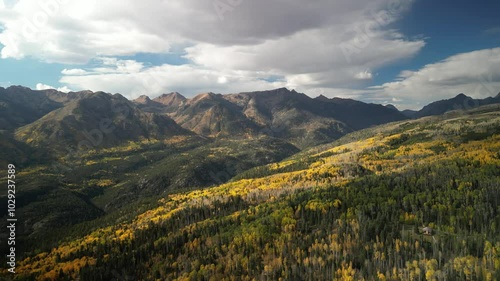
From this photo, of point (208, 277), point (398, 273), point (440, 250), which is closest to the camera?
point (398, 273)

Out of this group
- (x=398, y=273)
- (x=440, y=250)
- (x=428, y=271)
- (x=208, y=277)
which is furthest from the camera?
(x=208, y=277)

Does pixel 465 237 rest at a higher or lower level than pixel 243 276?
higher

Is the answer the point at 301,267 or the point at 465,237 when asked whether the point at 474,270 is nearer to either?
the point at 465,237

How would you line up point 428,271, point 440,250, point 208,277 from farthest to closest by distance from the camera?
point 208,277 < point 440,250 < point 428,271

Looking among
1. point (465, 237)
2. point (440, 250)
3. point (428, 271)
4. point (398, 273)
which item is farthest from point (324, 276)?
point (465, 237)

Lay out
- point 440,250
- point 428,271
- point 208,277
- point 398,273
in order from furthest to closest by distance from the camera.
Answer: point 208,277 → point 440,250 → point 398,273 → point 428,271

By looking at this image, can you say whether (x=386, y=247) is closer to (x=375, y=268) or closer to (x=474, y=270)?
(x=375, y=268)

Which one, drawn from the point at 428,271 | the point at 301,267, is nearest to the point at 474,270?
the point at 428,271

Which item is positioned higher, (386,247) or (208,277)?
(386,247)

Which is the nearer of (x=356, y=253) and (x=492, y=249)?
(x=492, y=249)
